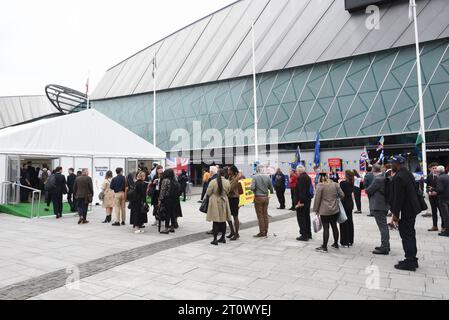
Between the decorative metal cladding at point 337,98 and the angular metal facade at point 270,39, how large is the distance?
0.92 m

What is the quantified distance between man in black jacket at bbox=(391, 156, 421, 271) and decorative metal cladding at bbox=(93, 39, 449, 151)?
1954 centimetres

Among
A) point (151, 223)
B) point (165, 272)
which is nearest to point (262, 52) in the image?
point (151, 223)

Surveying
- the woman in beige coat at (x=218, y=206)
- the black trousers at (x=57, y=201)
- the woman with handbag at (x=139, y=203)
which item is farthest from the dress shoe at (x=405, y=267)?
the black trousers at (x=57, y=201)

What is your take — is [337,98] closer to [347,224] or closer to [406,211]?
[347,224]

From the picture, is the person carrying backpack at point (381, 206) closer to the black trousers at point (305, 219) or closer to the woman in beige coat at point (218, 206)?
the black trousers at point (305, 219)

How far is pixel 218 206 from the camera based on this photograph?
7.81 meters

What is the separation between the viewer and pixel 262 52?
30.7 meters

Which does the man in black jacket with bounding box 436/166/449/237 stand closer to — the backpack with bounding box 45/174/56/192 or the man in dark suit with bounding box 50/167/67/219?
the man in dark suit with bounding box 50/167/67/219

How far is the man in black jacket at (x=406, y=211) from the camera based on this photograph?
561cm

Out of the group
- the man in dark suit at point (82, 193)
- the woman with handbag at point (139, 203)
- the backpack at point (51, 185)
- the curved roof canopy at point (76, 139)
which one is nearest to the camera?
the woman with handbag at point (139, 203)

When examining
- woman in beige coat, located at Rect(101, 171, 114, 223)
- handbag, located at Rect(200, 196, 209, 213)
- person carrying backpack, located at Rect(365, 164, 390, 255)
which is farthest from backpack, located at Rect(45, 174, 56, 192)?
person carrying backpack, located at Rect(365, 164, 390, 255)

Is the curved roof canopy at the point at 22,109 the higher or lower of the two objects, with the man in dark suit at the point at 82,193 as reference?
higher
